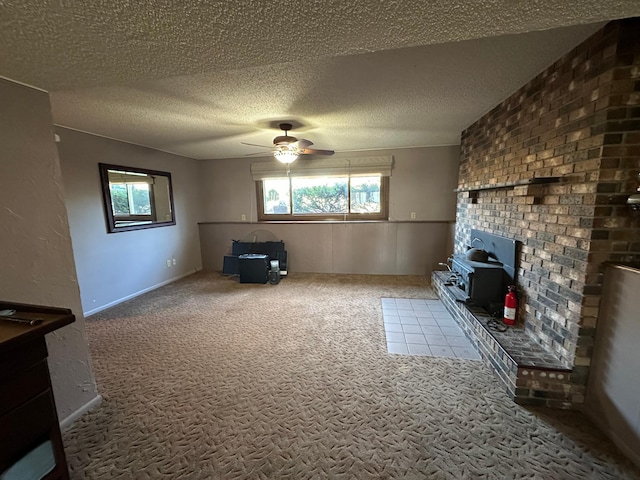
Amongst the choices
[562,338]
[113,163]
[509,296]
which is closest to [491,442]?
[562,338]

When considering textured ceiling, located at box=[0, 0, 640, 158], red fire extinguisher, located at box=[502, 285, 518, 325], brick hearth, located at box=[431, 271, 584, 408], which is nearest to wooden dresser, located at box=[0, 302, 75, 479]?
textured ceiling, located at box=[0, 0, 640, 158]

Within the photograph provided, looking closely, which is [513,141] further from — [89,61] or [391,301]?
[89,61]

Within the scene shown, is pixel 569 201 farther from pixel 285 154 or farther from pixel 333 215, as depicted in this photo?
pixel 333 215

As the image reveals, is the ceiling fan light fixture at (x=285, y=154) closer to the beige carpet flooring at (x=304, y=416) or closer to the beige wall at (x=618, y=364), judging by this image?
the beige carpet flooring at (x=304, y=416)

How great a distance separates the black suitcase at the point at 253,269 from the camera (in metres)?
4.29

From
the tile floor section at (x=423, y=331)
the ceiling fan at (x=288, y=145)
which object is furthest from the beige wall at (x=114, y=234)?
the tile floor section at (x=423, y=331)

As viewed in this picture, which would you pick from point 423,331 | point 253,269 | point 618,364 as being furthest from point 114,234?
point 618,364

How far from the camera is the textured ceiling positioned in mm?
925

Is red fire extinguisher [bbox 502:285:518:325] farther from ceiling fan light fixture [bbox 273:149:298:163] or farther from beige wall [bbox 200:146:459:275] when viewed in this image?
ceiling fan light fixture [bbox 273:149:298:163]

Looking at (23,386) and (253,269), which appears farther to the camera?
(253,269)

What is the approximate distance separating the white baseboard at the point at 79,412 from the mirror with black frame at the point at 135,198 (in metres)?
2.34

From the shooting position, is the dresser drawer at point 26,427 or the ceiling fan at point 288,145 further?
the ceiling fan at point 288,145

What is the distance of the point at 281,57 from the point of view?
1.23 metres

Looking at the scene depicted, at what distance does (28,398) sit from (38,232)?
3.01 ft
